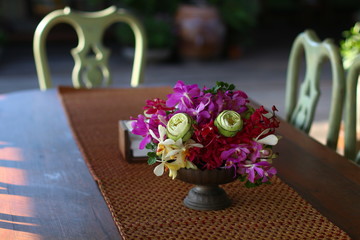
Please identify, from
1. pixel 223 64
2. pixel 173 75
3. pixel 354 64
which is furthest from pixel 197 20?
pixel 354 64

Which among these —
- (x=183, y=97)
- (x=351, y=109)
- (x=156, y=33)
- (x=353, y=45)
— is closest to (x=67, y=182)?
(x=183, y=97)

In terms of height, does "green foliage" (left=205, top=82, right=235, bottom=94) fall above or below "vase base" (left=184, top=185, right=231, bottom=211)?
above

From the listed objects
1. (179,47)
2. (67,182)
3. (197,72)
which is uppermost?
(67,182)

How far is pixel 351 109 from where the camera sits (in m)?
1.70

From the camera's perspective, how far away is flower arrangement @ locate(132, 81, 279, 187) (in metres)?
1.00

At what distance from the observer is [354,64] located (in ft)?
5.50

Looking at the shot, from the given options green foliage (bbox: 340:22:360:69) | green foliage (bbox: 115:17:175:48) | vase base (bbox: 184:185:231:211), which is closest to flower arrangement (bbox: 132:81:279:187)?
vase base (bbox: 184:185:231:211)

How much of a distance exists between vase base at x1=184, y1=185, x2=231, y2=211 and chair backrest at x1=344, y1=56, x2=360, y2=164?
69 centimetres

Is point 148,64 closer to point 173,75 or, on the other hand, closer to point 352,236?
point 173,75

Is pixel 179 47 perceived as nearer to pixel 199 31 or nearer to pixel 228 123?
pixel 199 31

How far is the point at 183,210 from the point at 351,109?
79 cm

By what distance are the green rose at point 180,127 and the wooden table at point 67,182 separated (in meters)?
0.23

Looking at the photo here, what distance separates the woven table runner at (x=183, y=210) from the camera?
3.46ft

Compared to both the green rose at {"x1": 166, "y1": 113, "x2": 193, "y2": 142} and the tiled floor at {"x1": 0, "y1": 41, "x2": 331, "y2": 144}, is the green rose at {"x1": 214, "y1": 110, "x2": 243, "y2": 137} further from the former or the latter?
the tiled floor at {"x1": 0, "y1": 41, "x2": 331, "y2": 144}
